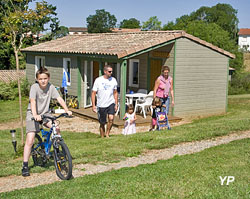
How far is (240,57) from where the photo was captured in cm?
3828

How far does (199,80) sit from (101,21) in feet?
336

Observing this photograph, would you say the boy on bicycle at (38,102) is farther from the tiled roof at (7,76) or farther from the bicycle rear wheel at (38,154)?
the tiled roof at (7,76)

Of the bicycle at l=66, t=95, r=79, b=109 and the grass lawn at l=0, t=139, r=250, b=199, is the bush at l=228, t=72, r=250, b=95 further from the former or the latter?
the grass lawn at l=0, t=139, r=250, b=199

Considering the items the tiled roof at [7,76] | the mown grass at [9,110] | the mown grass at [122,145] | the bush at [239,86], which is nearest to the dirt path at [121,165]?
the mown grass at [122,145]

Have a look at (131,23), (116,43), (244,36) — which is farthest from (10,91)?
(131,23)

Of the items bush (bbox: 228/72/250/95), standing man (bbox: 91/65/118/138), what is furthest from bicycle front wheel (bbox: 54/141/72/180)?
bush (bbox: 228/72/250/95)

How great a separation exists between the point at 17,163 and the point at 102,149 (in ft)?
5.68

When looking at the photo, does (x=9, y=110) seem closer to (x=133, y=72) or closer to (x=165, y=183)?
(x=133, y=72)

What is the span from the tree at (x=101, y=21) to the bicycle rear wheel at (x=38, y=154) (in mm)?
106003

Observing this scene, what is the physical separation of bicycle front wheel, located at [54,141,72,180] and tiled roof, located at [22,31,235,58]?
794 centimetres

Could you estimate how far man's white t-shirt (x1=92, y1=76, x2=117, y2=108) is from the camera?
9.55 m

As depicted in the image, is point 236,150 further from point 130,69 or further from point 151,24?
point 151,24

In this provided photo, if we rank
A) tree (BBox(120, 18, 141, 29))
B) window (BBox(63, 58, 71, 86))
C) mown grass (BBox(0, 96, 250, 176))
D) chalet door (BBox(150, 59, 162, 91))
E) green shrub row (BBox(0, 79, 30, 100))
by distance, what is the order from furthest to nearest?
tree (BBox(120, 18, 141, 29)) < green shrub row (BBox(0, 79, 30, 100)) < window (BBox(63, 58, 71, 86)) < chalet door (BBox(150, 59, 162, 91)) < mown grass (BBox(0, 96, 250, 176))

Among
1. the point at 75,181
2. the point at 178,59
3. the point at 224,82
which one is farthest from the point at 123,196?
the point at 224,82
